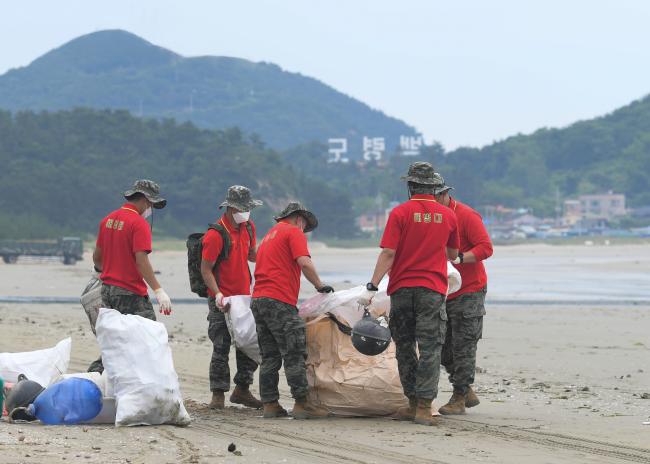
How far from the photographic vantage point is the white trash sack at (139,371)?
25.5 feet

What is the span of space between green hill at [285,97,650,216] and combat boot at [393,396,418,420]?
14239cm

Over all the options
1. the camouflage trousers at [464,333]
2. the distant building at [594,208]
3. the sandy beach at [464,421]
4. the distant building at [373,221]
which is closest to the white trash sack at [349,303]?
the camouflage trousers at [464,333]

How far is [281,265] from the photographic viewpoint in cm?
852

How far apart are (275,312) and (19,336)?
6.53m

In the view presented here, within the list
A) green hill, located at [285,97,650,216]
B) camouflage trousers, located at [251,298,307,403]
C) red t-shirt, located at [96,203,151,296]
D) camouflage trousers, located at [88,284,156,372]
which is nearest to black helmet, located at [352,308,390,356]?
camouflage trousers, located at [251,298,307,403]

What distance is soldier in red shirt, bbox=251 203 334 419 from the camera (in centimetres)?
845

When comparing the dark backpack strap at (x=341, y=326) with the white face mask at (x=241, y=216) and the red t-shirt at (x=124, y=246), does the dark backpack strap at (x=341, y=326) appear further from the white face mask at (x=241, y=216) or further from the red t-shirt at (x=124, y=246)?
the red t-shirt at (x=124, y=246)

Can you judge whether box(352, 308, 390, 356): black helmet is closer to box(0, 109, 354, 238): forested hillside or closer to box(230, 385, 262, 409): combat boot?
box(230, 385, 262, 409): combat boot

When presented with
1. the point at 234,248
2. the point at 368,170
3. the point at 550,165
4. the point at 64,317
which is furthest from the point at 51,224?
the point at 550,165

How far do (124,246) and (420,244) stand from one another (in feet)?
6.40

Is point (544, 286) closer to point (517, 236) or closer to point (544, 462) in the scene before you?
point (544, 462)

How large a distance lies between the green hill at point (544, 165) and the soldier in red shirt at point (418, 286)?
142438mm

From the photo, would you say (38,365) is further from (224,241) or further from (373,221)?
(373,221)

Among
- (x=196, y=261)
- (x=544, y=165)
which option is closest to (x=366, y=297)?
(x=196, y=261)
